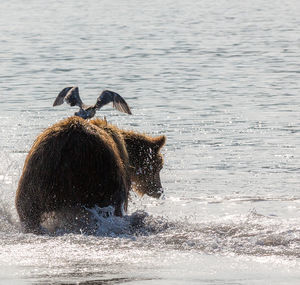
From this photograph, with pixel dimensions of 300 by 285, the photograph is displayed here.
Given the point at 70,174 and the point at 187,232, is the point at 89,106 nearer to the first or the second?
the point at 70,174

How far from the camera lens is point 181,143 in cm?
1204

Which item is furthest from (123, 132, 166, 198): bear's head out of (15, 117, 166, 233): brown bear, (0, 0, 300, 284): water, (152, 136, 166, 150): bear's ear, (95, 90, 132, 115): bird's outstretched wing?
(15, 117, 166, 233): brown bear

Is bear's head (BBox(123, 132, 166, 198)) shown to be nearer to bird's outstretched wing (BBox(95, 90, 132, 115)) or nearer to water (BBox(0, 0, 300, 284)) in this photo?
water (BBox(0, 0, 300, 284))

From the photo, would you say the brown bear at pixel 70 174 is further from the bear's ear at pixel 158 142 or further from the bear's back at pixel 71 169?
the bear's ear at pixel 158 142

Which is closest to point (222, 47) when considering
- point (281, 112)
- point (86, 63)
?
point (86, 63)

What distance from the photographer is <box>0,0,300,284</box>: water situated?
6320 millimetres

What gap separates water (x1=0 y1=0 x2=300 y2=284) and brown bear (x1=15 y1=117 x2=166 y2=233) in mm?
224

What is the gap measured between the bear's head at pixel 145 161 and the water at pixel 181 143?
23cm

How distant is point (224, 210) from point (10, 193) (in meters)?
2.26

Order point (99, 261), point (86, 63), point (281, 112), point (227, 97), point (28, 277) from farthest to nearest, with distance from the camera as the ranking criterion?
point (86, 63)
point (227, 97)
point (281, 112)
point (99, 261)
point (28, 277)

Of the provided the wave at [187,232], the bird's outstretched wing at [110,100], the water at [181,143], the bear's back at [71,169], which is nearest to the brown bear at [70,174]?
the bear's back at [71,169]

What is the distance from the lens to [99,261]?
637 centimetres

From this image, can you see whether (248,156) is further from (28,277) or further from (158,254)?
(28,277)

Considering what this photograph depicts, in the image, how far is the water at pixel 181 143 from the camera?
632 cm
